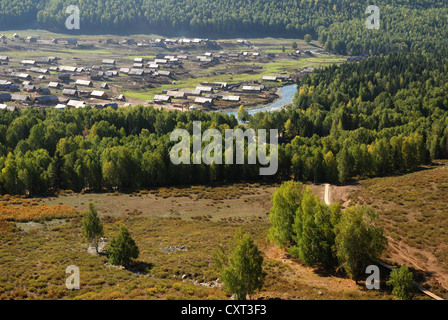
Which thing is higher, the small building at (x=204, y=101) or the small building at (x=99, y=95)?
the small building at (x=99, y=95)

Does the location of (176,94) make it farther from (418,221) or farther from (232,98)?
(418,221)

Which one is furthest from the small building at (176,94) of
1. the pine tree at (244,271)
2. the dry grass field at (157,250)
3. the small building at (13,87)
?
the pine tree at (244,271)

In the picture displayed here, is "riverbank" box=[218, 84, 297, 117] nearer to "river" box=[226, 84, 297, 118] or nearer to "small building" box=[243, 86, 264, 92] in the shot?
"river" box=[226, 84, 297, 118]

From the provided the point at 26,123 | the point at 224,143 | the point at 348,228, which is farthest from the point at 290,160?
the point at 26,123

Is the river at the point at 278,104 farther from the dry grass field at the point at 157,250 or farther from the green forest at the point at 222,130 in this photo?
the dry grass field at the point at 157,250

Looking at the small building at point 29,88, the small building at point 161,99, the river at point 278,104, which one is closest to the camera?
the river at point 278,104

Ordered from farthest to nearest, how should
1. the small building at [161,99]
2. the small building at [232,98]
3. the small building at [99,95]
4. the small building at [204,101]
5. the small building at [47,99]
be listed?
the small building at [232,98]
the small building at [99,95]
the small building at [161,99]
the small building at [204,101]
the small building at [47,99]

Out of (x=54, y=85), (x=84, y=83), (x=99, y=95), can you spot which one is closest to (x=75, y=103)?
(x=99, y=95)

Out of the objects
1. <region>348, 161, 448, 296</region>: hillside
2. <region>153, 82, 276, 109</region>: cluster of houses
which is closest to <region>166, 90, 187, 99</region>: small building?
<region>153, 82, 276, 109</region>: cluster of houses

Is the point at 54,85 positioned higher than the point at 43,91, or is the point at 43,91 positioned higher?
the point at 54,85

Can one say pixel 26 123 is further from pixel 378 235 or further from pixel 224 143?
pixel 378 235
